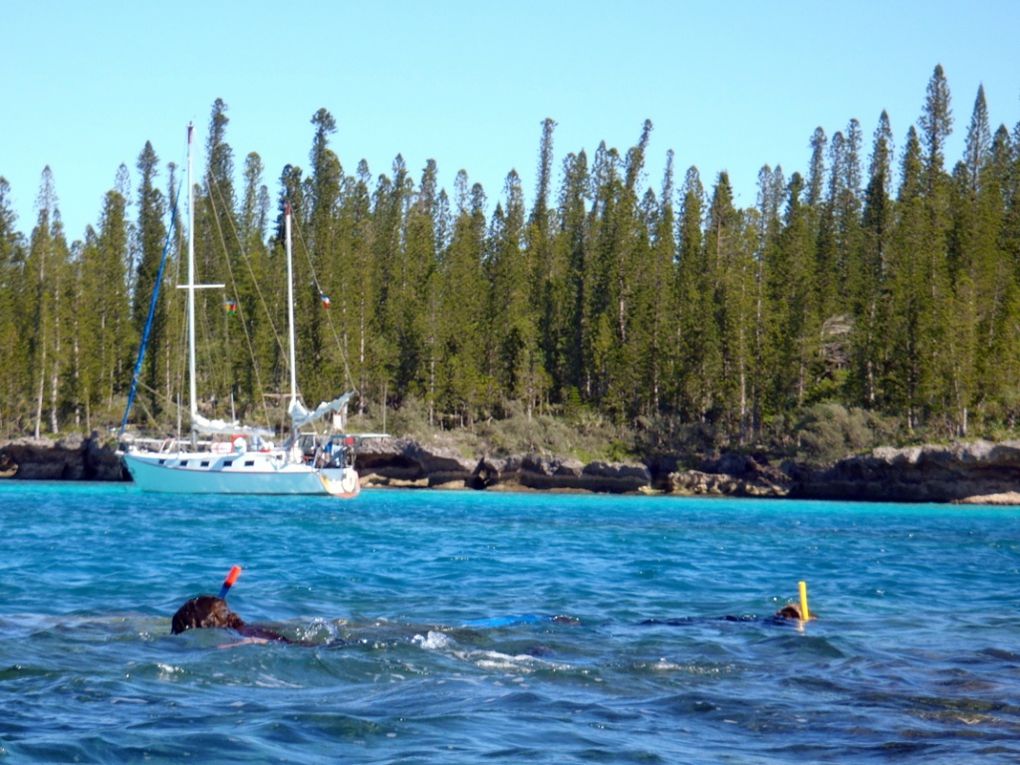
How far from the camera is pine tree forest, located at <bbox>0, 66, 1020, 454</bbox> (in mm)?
65812

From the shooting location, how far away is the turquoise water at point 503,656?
764cm

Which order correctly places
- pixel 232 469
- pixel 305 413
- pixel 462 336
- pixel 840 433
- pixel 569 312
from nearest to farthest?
pixel 232 469
pixel 305 413
pixel 840 433
pixel 462 336
pixel 569 312

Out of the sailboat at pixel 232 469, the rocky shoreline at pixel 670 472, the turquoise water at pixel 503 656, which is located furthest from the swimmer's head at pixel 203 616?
the rocky shoreline at pixel 670 472

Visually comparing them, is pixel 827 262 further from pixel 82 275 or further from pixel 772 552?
pixel 772 552

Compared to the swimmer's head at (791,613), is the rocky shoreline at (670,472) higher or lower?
higher

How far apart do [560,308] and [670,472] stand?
2024 centimetres

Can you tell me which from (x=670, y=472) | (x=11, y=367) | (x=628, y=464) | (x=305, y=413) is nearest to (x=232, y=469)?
(x=305, y=413)

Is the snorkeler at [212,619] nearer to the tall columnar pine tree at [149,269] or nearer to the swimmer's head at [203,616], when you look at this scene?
the swimmer's head at [203,616]

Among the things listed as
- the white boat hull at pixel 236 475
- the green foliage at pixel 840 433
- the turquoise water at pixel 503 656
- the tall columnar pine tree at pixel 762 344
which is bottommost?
the turquoise water at pixel 503 656

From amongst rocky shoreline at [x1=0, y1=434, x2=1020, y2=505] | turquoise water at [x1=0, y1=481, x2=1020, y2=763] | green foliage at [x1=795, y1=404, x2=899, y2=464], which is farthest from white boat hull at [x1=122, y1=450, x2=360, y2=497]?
turquoise water at [x1=0, y1=481, x2=1020, y2=763]

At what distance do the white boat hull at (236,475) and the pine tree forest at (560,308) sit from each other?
49.4ft

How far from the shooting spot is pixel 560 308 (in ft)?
262

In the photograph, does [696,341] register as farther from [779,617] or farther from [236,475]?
[779,617]

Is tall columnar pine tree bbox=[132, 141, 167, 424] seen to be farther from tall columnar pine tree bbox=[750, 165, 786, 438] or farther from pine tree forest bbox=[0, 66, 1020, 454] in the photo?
tall columnar pine tree bbox=[750, 165, 786, 438]
